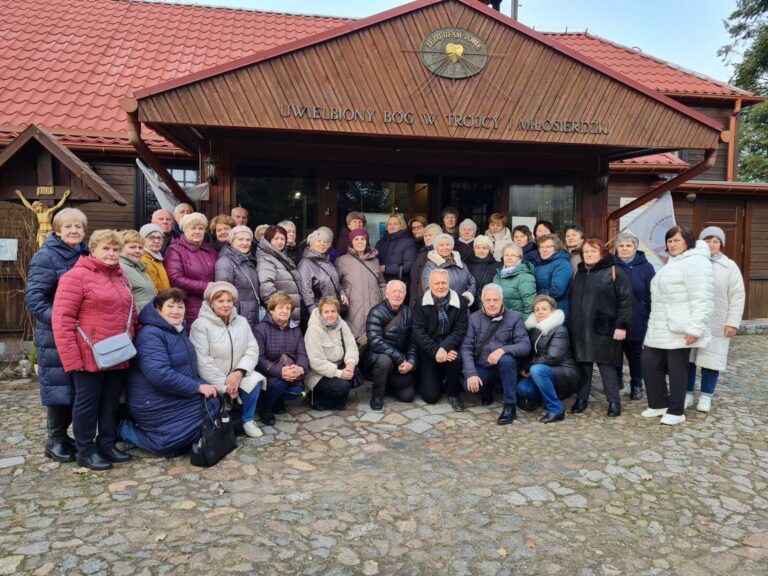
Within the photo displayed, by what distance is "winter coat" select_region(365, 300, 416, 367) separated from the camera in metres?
5.45

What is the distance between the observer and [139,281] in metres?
4.39

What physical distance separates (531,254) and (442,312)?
1.29 meters

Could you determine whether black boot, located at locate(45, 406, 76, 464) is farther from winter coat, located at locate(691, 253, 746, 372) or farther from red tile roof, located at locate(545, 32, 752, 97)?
red tile roof, located at locate(545, 32, 752, 97)

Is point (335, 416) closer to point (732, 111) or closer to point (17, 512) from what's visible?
point (17, 512)

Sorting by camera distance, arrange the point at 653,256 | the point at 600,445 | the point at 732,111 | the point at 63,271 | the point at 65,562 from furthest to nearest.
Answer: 1. the point at 732,111
2. the point at 653,256
3. the point at 600,445
4. the point at 63,271
5. the point at 65,562

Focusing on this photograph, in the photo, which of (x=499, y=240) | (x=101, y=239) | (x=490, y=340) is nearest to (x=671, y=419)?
(x=490, y=340)

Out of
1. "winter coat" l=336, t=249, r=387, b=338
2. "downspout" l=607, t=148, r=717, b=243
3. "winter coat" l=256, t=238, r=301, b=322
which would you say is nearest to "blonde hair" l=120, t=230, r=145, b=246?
"winter coat" l=256, t=238, r=301, b=322

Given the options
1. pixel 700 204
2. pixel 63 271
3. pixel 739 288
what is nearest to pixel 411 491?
pixel 63 271

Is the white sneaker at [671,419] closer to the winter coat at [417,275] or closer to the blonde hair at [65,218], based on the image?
the winter coat at [417,275]

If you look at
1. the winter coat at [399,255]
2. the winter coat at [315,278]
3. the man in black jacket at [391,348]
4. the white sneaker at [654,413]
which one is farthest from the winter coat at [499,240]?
the white sneaker at [654,413]

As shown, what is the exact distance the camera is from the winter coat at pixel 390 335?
5.45 m

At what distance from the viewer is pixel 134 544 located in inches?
A: 119

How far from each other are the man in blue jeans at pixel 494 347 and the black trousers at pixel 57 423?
3.35 metres

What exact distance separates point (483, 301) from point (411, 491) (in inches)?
85.8
